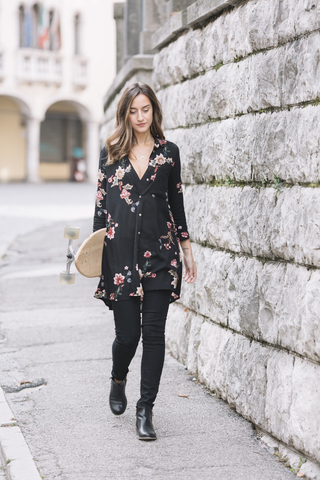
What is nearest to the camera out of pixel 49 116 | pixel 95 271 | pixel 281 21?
pixel 281 21

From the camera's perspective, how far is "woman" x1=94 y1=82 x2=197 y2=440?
371 cm

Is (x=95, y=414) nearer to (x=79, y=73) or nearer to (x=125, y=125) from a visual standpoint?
(x=125, y=125)

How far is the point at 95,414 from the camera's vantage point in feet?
13.7

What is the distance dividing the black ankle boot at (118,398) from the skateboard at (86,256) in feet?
2.18

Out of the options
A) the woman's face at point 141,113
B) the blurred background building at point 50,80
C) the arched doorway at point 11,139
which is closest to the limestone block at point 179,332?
the woman's face at point 141,113

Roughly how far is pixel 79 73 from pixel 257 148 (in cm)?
3473

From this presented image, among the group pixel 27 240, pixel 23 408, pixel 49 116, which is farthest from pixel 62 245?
pixel 49 116

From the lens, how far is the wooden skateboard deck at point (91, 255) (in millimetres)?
3725

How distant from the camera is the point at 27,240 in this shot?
13031mm

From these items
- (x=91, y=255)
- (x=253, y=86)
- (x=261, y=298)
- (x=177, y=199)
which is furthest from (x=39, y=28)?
(x=261, y=298)

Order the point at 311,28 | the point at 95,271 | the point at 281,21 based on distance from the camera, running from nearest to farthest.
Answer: the point at 311,28
the point at 281,21
the point at 95,271

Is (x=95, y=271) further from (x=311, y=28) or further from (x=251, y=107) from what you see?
(x=311, y=28)

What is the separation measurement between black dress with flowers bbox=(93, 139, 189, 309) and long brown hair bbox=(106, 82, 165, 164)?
0.17 ft

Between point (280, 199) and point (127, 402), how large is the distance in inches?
64.1
